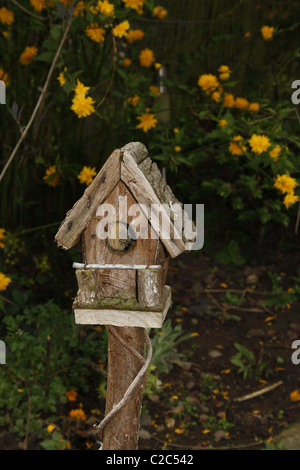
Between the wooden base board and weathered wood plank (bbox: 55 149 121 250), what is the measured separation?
0.22 m

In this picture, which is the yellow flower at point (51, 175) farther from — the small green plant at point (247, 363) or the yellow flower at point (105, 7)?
the small green plant at point (247, 363)

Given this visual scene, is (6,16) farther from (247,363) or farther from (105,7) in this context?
(247,363)

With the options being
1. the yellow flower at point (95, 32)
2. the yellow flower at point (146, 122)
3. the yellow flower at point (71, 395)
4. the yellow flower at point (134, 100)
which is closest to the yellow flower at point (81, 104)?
the yellow flower at point (95, 32)

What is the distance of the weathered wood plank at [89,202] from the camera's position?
1.44 m

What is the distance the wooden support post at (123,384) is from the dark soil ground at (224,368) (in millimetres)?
345

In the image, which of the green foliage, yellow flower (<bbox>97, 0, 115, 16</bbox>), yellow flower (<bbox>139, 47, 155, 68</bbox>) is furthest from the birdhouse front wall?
yellow flower (<bbox>139, 47, 155, 68</bbox>)

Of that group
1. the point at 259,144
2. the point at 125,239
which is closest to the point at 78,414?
the point at 125,239

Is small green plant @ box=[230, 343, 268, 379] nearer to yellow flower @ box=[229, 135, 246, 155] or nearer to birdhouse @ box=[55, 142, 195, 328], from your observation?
yellow flower @ box=[229, 135, 246, 155]

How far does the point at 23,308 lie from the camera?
10.0 ft

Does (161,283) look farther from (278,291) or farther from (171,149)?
(278,291)

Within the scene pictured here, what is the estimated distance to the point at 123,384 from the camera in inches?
68.4

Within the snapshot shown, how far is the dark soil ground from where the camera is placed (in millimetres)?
2623
